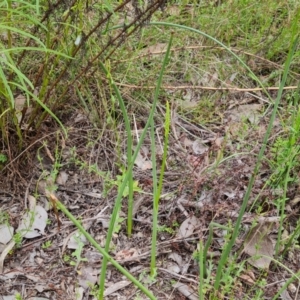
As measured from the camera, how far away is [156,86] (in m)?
1.64

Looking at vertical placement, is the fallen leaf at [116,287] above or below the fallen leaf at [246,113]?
below

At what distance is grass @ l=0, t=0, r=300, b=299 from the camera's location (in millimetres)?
1444

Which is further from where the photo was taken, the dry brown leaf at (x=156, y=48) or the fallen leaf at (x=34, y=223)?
the dry brown leaf at (x=156, y=48)

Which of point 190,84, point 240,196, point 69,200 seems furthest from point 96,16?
point 240,196

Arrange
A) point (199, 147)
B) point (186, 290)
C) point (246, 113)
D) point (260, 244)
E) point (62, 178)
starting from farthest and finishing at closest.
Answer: point (246, 113)
point (199, 147)
point (62, 178)
point (260, 244)
point (186, 290)

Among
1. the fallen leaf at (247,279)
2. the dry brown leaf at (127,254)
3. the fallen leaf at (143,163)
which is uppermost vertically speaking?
the fallen leaf at (143,163)

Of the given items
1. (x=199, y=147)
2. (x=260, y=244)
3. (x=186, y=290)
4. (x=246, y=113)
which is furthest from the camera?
(x=246, y=113)

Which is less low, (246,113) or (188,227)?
(246,113)

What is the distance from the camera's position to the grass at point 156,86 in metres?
1.44

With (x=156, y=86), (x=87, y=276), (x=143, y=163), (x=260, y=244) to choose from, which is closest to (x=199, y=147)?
(x=143, y=163)

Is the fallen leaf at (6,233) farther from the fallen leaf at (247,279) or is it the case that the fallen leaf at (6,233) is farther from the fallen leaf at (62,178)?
the fallen leaf at (247,279)

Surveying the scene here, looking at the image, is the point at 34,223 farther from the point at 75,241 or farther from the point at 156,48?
the point at 156,48

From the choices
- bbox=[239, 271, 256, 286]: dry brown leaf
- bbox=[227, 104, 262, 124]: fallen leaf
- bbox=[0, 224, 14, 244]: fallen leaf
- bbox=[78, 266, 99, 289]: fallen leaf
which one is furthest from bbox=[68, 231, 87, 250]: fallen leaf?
bbox=[227, 104, 262, 124]: fallen leaf

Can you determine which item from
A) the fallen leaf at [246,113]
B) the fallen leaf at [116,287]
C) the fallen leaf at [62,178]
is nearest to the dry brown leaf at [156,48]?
the fallen leaf at [246,113]
